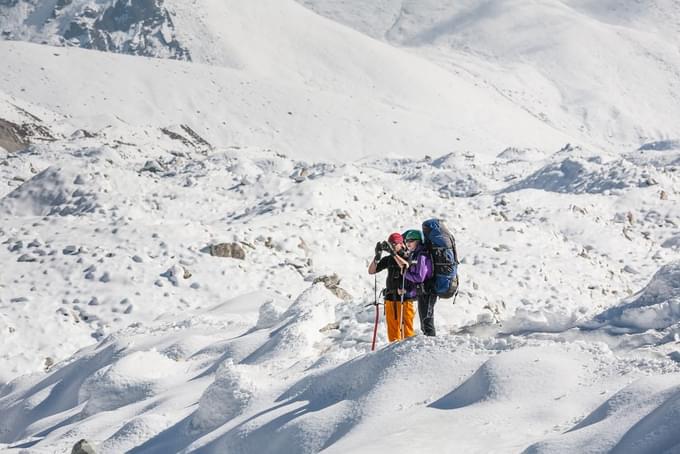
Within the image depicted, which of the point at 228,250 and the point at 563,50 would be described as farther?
the point at 563,50

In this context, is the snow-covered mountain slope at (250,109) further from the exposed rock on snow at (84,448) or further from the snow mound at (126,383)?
the exposed rock on snow at (84,448)

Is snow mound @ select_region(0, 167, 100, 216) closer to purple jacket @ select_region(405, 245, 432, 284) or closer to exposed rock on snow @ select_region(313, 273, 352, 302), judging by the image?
exposed rock on snow @ select_region(313, 273, 352, 302)

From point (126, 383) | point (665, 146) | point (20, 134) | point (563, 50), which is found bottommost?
point (665, 146)

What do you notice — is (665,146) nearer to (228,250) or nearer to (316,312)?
(228,250)

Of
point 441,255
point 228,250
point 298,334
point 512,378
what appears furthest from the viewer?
point 228,250

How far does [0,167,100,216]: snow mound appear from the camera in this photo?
2266 cm

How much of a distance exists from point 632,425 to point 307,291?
7.36 metres

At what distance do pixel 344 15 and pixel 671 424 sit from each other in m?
125

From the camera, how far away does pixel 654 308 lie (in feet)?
30.1

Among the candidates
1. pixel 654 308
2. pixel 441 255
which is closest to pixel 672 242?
pixel 654 308

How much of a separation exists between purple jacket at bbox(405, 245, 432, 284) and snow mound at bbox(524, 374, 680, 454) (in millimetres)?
3146

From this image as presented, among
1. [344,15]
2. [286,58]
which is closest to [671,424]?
[286,58]

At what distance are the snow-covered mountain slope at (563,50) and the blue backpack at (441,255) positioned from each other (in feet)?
250

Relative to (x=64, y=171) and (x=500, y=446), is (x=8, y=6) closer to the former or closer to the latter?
(x=64, y=171)
